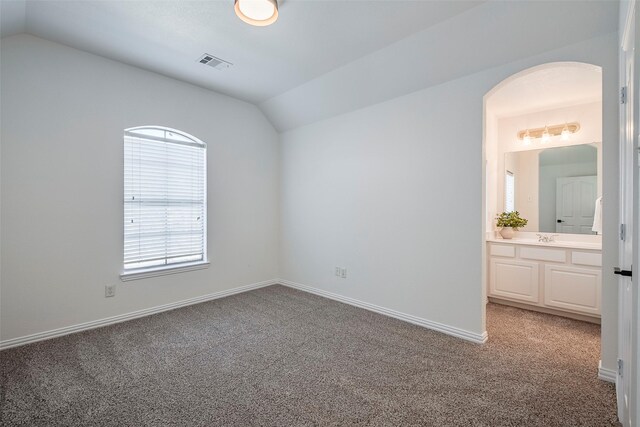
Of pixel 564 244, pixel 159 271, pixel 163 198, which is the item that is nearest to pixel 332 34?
pixel 163 198

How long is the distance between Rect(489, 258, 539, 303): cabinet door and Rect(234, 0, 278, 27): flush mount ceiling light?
381 centimetres

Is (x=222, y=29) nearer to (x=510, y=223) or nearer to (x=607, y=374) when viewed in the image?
(x=607, y=374)

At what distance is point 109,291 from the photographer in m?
3.15

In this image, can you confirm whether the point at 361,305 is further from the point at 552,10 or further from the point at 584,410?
the point at 552,10

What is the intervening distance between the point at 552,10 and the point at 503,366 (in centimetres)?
274

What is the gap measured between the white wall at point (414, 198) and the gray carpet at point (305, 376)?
0.47 m

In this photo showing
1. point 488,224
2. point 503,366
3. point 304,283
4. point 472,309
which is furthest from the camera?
point 304,283

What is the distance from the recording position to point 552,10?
214cm

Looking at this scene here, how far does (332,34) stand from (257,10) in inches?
31.1

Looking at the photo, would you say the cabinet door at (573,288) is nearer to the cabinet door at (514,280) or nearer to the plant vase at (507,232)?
the cabinet door at (514,280)

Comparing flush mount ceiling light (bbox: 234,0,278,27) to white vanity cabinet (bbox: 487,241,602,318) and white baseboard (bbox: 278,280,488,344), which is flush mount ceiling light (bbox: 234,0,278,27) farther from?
white vanity cabinet (bbox: 487,241,602,318)

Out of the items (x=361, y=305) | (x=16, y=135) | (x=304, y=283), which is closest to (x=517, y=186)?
(x=361, y=305)

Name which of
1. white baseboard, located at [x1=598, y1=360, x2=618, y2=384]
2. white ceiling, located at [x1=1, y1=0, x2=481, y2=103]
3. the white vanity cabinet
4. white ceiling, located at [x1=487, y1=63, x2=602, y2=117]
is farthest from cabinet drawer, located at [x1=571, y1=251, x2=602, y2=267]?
white ceiling, located at [x1=1, y1=0, x2=481, y2=103]

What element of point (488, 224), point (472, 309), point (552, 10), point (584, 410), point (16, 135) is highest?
point (552, 10)
